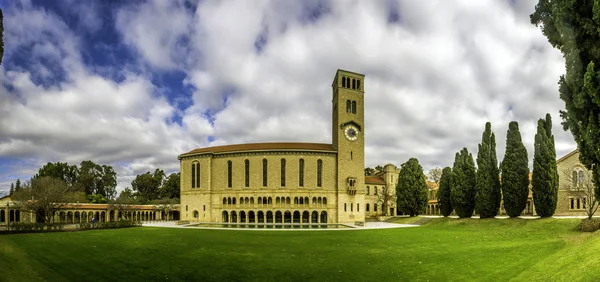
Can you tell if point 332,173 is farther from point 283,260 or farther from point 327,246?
point 283,260

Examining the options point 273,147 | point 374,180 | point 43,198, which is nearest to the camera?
point 43,198

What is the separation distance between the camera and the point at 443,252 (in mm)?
21906

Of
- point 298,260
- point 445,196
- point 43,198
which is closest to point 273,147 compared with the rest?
point 445,196

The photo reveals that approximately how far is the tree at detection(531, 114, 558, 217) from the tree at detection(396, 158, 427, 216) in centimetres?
2417

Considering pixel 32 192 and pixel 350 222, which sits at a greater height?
pixel 32 192

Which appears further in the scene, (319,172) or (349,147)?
(349,147)

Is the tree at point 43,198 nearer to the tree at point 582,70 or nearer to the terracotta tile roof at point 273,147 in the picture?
the terracotta tile roof at point 273,147

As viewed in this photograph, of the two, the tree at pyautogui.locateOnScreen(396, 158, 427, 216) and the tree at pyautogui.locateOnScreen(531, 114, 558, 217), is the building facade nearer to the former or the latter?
the tree at pyautogui.locateOnScreen(396, 158, 427, 216)

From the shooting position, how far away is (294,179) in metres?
59.5

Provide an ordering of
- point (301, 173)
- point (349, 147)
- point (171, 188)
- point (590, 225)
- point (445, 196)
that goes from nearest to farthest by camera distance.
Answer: point (590, 225) < point (445, 196) < point (301, 173) < point (349, 147) < point (171, 188)

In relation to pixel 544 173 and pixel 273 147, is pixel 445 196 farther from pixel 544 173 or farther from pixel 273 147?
pixel 273 147

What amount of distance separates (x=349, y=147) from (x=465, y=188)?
20001 mm

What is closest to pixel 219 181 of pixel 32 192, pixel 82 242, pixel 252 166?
pixel 252 166

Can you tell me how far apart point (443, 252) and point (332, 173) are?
38.7 metres
